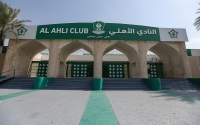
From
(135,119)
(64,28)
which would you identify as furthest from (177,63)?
(64,28)

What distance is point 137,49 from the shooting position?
42.7ft

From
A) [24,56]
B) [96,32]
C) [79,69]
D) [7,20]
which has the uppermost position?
[7,20]

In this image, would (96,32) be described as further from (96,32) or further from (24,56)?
(24,56)

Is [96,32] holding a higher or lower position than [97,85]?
higher

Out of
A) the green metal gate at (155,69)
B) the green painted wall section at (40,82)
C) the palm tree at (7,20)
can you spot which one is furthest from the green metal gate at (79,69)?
the green metal gate at (155,69)

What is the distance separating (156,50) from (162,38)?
294 centimetres

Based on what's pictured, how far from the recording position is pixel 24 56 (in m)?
14.4

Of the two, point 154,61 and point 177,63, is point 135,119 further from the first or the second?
point 154,61

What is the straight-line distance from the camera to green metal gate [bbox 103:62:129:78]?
17297mm

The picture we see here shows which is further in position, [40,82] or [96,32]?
[96,32]

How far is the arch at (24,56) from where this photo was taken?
43.1 feet

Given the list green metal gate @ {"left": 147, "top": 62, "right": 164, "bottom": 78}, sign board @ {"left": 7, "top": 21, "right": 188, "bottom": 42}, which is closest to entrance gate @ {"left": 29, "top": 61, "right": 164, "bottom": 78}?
green metal gate @ {"left": 147, "top": 62, "right": 164, "bottom": 78}

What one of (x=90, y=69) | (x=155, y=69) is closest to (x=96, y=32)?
(x=90, y=69)

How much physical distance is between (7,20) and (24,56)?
4.88 metres
